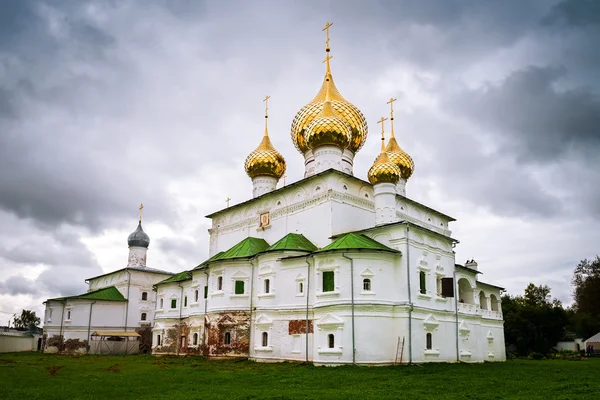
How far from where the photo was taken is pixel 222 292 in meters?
25.5

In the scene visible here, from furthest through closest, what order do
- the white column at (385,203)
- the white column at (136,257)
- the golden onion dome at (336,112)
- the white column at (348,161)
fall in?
the white column at (136,257) → the golden onion dome at (336,112) → the white column at (348,161) → the white column at (385,203)

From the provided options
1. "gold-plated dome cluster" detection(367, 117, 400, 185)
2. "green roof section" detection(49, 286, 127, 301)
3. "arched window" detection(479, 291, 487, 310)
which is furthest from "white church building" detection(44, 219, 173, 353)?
"arched window" detection(479, 291, 487, 310)

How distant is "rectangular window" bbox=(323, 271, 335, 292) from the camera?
2205cm

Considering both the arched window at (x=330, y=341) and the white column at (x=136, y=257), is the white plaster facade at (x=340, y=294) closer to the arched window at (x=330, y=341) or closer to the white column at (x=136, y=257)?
the arched window at (x=330, y=341)

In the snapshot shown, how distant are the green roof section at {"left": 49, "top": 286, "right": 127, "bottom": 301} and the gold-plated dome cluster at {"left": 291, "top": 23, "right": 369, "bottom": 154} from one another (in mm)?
19608

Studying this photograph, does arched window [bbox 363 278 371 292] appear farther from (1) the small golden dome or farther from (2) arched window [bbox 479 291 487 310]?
(2) arched window [bbox 479 291 487 310]

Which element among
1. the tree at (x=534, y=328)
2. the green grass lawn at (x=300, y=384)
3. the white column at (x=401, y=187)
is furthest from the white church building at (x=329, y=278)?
the tree at (x=534, y=328)

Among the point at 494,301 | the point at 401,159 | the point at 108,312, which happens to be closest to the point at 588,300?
the point at 494,301

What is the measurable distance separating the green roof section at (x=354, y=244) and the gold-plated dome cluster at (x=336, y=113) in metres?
8.59

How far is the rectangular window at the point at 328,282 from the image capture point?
72.3 ft

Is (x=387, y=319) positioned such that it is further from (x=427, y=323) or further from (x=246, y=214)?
(x=246, y=214)

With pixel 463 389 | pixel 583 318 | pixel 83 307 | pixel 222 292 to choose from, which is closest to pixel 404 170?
pixel 222 292

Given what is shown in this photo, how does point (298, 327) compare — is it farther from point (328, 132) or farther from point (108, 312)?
point (108, 312)

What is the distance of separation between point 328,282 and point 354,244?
206 cm
